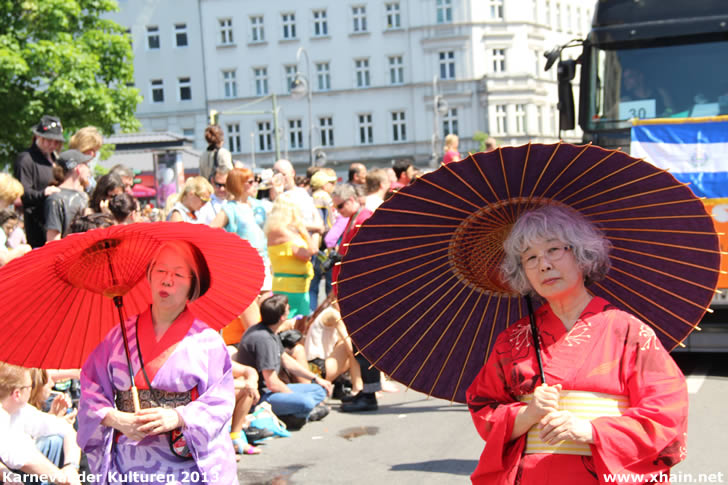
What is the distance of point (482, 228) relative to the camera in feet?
11.5

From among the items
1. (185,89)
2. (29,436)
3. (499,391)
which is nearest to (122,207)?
(29,436)

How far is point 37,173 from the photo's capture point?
27.5 feet

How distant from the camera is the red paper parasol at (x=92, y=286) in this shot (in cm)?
392

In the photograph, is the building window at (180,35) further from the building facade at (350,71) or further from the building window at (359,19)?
the building window at (359,19)

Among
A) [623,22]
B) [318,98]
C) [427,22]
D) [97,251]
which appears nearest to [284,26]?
[318,98]

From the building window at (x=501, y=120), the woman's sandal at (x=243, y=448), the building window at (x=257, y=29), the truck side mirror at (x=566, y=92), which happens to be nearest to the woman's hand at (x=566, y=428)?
the woman's sandal at (x=243, y=448)

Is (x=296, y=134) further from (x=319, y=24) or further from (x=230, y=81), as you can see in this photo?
(x=319, y=24)

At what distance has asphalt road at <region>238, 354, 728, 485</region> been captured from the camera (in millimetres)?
6445

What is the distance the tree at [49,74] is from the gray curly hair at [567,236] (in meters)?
27.5

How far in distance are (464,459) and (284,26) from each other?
62281 mm

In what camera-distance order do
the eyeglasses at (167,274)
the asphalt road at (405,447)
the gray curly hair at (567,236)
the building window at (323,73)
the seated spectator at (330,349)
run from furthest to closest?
the building window at (323,73) < the seated spectator at (330,349) < the asphalt road at (405,447) < the eyeglasses at (167,274) < the gray curly hair at (567,236)

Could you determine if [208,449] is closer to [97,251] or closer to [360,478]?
[97,251]

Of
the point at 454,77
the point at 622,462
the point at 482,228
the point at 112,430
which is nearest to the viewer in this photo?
the point at 622,462

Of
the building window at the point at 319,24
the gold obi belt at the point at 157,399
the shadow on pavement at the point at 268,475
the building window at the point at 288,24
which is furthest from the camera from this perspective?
the building window at the point at 288,24
